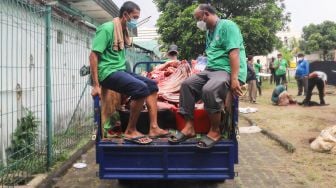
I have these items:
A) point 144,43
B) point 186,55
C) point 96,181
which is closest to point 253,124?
point 96,181

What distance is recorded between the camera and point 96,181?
6.11m

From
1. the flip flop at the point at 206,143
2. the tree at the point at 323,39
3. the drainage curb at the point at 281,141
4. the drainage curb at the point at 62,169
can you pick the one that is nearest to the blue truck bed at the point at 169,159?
the flip flop at the point at 206,143

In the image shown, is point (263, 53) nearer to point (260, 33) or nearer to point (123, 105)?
point (260, 33)

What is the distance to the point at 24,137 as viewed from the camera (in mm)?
6020

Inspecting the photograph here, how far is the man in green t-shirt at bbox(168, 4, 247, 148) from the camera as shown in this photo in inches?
183

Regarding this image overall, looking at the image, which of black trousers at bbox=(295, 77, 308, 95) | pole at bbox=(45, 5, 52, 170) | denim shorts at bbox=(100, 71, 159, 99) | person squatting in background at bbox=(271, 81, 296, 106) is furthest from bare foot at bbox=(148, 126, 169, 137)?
black trousers at bbox=(295, 77, 308, 95)

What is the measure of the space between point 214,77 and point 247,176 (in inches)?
81.2

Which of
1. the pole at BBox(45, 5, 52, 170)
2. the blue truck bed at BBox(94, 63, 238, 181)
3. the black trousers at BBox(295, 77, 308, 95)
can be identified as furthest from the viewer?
the black trousers at BBox(295, 77, 308, 95)

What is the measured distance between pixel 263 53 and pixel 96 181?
2090cm

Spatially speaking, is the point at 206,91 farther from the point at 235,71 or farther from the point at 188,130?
the point at 188,130

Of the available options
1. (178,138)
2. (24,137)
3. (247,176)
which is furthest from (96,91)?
(247,176)

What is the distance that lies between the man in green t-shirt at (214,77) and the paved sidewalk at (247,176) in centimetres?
137

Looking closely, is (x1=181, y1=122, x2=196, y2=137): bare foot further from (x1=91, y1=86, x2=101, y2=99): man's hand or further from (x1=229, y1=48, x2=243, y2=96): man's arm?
(x1=91, y1=86, x2=101, y2=99): man's hand

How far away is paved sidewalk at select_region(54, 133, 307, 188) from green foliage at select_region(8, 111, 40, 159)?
0.63 m
